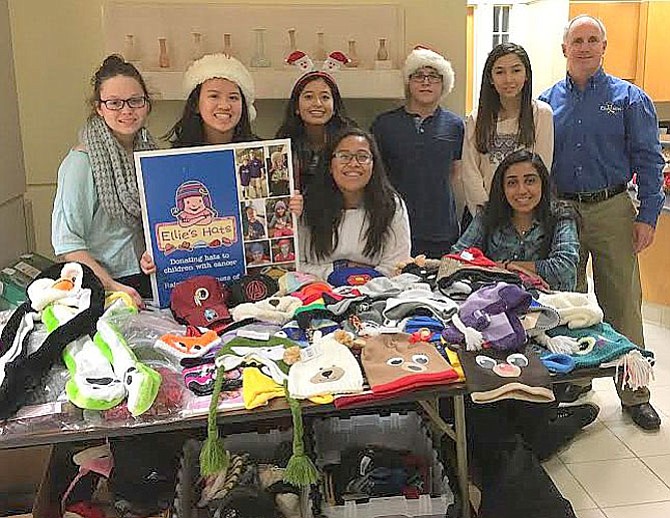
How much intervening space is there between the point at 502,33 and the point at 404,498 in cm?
392

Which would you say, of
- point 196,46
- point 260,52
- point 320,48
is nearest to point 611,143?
point 320,48

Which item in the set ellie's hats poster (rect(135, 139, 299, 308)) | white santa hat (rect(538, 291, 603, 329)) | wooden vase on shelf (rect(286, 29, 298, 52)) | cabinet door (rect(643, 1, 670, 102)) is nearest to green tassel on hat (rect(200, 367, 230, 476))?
ellie's hats poster (rect(135, 139, 299, 308))

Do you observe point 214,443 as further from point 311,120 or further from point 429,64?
point 429,64

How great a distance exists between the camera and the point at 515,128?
292 centimetres

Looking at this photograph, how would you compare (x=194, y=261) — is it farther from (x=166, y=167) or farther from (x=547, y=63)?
(x=547, y=63)

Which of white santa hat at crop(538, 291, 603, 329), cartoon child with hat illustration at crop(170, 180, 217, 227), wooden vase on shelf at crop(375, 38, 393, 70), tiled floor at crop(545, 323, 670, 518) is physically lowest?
tiled floor at crop(545, 323, 670, 518)

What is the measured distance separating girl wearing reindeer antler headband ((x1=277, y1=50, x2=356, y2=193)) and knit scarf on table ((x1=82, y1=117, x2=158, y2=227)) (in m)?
0.62

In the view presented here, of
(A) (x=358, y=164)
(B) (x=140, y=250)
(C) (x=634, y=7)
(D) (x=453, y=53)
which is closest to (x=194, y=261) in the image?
(B) (x=140, y=250)

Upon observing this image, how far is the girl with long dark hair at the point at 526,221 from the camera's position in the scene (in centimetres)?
262

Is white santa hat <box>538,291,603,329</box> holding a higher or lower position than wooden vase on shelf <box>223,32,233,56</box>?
lower

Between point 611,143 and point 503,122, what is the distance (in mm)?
434

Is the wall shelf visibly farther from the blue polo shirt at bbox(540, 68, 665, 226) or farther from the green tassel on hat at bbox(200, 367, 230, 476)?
the green tassel on hat at bbox(200, 367, 230, 476)

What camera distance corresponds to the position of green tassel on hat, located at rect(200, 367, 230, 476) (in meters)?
1.69

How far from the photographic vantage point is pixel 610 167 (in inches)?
117
